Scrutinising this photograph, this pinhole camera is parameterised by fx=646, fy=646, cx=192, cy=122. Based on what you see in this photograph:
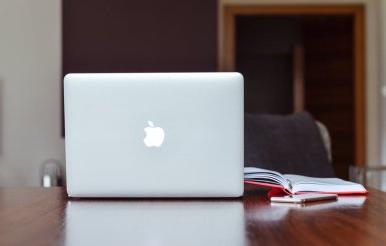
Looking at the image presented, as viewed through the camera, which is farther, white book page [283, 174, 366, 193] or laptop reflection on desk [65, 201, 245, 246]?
white book page [283, 174, 366, 193]

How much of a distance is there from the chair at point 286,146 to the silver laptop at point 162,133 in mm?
1317

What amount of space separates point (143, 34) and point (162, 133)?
8.76 feet

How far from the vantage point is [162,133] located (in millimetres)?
1229

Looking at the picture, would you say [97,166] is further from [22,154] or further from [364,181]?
[22,154]

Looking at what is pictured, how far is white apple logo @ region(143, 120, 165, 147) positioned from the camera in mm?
1225

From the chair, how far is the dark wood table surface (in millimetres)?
1283

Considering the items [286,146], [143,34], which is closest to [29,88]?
[143,34]

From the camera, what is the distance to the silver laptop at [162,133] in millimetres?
1226

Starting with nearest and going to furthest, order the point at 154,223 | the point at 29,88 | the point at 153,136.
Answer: the point at 154,223 < the point at 153,136 < the point at 29,88

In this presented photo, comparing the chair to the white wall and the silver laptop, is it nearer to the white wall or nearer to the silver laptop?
the silver laptop

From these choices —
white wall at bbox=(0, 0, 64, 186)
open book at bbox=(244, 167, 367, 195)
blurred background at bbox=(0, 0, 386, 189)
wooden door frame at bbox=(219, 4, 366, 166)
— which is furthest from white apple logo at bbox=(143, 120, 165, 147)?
wooden door frame at bbox=(219, 4, 366, 166)

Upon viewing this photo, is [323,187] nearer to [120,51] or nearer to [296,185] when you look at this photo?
[296,185]

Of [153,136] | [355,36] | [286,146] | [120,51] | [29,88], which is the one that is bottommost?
[286,146]

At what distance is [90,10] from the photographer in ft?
12.6
